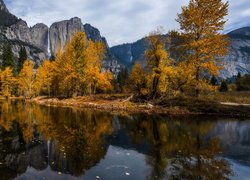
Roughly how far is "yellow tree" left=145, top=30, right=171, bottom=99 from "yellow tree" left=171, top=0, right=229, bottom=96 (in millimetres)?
4809

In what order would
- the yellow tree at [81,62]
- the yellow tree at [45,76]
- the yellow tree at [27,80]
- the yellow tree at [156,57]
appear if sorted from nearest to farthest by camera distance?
1. the yellow tree at [156,57]
2. the yellow tree at [81,62]
3. the yellow tree at [45,76]
4. the yellow tree at [27,80]

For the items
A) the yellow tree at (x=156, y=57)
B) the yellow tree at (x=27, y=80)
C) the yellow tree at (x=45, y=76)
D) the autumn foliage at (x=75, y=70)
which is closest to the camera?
the yellow tree at (x=156, y=57)

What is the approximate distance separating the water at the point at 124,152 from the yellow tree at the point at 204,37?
43.0 feet

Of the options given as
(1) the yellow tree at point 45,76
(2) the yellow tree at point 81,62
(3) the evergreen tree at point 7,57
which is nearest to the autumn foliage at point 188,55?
(2) the yellow tree at point 81,62

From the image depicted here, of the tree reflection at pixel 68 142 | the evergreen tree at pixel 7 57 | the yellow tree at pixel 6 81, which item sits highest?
the evergreen tree at pixel 7 57

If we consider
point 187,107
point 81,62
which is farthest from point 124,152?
point 81,62

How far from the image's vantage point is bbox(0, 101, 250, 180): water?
10.8 m

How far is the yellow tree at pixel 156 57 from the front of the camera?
38922 millimetres

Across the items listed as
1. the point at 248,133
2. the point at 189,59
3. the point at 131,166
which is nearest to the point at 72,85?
the point at 189,59

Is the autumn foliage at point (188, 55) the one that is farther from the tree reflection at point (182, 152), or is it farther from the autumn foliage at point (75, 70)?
the autumn foliage at point (75, 70)

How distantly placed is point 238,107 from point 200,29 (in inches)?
419

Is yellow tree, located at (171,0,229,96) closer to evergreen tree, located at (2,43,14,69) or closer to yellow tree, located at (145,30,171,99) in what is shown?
yellow tree, located at (145,30,171,99)

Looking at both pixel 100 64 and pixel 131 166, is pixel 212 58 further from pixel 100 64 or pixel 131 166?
pixel 100 64

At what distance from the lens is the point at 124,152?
14359 millimetres
